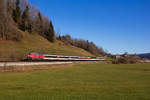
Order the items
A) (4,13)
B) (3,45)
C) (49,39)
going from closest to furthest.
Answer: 1. (3,45)
2. (4,13)
3. (49,39)

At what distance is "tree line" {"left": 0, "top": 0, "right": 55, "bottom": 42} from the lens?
6888cm

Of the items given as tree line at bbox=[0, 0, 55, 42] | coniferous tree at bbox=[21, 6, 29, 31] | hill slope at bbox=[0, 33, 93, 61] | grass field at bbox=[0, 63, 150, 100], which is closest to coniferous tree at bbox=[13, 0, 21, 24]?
tree line at bbox=[0, 0, 55, 42]

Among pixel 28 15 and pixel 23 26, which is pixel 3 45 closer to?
pixel 23 26

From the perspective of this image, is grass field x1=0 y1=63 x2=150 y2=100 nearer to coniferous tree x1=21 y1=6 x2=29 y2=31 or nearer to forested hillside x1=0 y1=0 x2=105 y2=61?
forested hillside x1=0 y1=0 x2=105 y2=61

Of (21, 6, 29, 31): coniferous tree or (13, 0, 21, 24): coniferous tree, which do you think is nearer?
(13, 0, 21, 24): coniferous tree

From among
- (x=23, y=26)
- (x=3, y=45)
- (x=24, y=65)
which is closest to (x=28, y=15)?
(x=23, y=26)

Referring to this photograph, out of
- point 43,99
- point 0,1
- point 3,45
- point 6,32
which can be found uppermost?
point 0,1

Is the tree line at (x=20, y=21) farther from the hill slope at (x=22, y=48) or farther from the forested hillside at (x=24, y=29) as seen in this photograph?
the hill slope at (x=22, y=48)

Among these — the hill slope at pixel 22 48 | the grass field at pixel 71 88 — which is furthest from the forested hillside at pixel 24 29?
the grass field at pixel 71 88

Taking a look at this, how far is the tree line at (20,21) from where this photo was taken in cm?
6888

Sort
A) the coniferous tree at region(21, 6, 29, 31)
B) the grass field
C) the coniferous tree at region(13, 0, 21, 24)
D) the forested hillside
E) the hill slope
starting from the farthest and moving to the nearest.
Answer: the coniferous tree at region(21, 6, 29, 31) → the coniferous tree at region(13, 0, 21, 24) → the forested hillside → the hill slope → the grass field

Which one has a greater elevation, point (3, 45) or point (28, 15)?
point (28, 15)

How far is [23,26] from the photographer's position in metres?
90.9

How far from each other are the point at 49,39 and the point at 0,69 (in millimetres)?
81615
